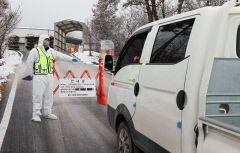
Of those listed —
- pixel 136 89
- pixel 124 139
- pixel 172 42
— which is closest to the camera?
pixel 172 42

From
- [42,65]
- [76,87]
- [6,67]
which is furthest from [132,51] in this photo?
[6,67]

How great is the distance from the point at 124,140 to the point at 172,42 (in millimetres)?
1718

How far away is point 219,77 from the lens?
2.33 meters

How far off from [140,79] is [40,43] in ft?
13.7

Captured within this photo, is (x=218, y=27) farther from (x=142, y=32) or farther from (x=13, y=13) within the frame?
(x=13, y=13)

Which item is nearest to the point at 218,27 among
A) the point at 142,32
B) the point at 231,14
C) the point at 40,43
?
the point at 231,14

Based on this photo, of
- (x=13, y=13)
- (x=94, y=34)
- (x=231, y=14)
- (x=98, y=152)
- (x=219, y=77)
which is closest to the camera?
(x=219, y=77)

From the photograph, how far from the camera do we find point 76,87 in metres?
9.03

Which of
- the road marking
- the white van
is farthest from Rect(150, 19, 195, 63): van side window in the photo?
the road marking

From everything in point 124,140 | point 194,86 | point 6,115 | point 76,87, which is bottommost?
point 6,115

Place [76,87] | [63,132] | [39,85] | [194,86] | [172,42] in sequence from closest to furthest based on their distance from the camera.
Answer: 1. [194,86]
2. [172,42]
3. [63,132]
4. [39,85]
5. [76,87]

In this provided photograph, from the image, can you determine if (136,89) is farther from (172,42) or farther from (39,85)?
(39,85)

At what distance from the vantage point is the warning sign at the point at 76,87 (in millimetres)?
8891

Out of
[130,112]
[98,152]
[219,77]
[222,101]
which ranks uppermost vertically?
[219,77]
